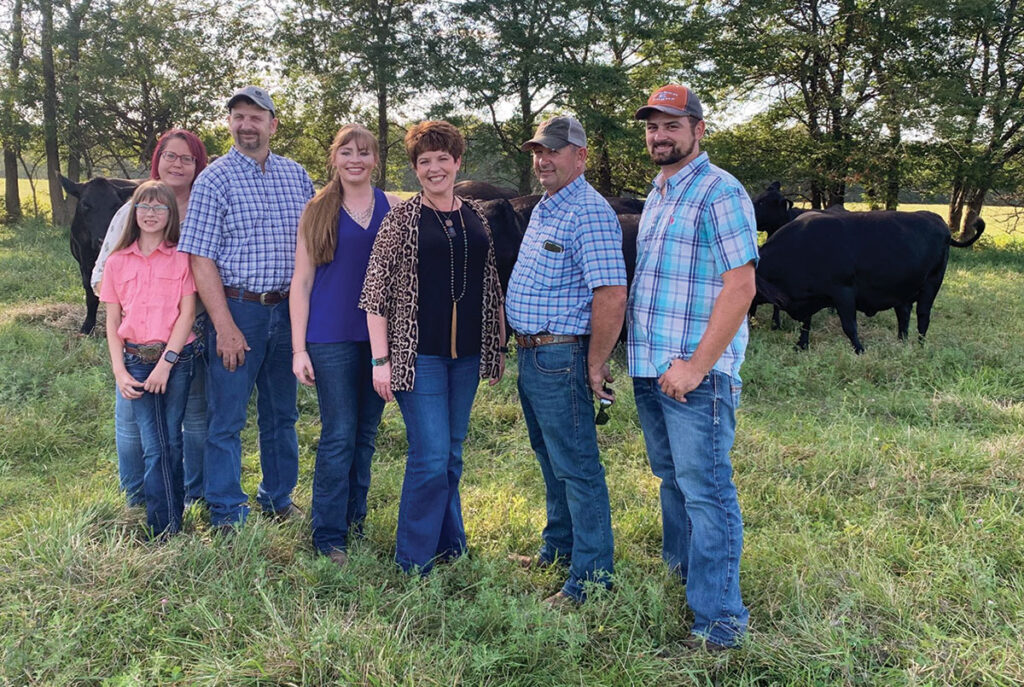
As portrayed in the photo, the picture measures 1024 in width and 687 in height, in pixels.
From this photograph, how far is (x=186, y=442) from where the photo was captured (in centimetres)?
394

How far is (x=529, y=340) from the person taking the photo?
3072 millimetres

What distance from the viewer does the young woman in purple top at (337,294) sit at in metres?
3.26

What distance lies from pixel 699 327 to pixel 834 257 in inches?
237

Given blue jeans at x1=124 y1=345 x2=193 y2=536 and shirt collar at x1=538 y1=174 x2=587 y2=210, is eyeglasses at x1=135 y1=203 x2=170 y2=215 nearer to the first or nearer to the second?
blue jeans at x1=124 y1=345 x2=193 y2=536

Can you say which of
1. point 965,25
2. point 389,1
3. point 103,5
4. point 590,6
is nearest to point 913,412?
point 590,6

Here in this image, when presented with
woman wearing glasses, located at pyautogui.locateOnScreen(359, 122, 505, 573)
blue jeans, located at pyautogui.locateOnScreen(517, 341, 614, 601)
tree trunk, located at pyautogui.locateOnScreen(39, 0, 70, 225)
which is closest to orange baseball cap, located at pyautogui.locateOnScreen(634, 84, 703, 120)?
woman wearing glasses, located at pyautogui.locateOnScreen(359, 122, 505, 573)

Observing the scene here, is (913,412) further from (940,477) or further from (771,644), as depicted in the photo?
(771,644)

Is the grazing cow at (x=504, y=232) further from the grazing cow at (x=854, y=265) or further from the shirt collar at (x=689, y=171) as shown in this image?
the shirt collar at (x=689, y=171)

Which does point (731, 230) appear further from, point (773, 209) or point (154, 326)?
point (773, 209)

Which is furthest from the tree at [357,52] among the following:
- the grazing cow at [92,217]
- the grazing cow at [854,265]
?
the grazing cow at [854,265]

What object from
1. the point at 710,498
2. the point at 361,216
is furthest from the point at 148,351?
the point at 710,498

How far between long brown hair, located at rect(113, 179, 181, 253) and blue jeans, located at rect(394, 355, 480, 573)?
1400mm

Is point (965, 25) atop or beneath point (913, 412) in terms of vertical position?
atop

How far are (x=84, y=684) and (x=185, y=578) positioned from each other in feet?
1.97
